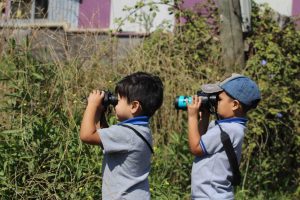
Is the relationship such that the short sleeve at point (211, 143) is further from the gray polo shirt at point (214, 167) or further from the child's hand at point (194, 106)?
the child's hand at point (194, 106)

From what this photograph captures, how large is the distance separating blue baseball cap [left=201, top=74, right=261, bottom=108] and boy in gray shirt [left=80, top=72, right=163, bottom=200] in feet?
1.23

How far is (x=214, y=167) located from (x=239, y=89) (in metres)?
0.48

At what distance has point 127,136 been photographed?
3396 millimetres

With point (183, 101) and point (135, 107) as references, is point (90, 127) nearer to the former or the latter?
point (135, 107)

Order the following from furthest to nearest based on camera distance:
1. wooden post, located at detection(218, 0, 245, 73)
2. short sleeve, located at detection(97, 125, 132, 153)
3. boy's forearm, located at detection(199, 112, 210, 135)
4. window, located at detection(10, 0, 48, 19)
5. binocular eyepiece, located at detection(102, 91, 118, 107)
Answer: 1. wooden post, located at detection(218, 0, 245, 73)
2. window, located at detection(10, 0, 48, 19)
3. boy's forearm, located at detection(199, 112, 210, 135)
4. binocular eyepiece, located at detection(102, 91, 118, 107)
5. short sleeve, located at detection(97, 125, 132, 153)

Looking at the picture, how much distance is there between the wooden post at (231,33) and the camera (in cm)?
655

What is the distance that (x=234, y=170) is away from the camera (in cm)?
358

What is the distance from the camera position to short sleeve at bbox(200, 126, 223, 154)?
3.57 m

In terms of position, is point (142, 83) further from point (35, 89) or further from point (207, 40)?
point (207, 40)

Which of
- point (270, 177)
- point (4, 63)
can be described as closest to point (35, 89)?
point (4, 63)

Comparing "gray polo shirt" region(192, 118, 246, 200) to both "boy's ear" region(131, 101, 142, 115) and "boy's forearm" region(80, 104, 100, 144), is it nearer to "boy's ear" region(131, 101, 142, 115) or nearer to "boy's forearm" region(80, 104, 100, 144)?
"boy's ear" region(131, 101, 142, 115)

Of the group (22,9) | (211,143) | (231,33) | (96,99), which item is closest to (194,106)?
(211,143)

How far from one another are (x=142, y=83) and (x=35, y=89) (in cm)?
189

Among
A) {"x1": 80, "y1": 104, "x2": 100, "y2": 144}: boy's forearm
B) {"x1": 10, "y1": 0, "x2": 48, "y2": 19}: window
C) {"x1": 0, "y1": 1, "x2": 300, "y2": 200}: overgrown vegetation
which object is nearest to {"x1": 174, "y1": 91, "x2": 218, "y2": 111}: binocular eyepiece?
{"x1": 80, "y1": 104, "x2": 100, "y2": 144}: boy's forearm
